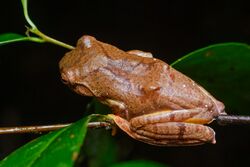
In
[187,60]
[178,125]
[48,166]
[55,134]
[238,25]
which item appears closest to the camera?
[48,166]

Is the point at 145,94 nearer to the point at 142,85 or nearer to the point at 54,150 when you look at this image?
the point at 142,85

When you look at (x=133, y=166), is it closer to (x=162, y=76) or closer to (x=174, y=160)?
(x=162, y=76)

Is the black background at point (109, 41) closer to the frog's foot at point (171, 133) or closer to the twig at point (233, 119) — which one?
the frog's foot at point (171, 133)

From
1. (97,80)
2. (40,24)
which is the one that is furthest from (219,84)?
(40,24)

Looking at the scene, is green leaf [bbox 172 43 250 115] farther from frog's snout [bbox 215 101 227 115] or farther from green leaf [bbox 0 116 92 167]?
green leaf [bbox 0 116 92 167]

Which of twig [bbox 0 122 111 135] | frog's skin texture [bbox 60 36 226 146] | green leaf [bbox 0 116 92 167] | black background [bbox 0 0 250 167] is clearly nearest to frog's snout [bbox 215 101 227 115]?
frog's skin texture [bbox 60 36 226 146]

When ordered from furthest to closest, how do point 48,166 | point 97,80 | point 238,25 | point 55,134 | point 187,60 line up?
point 238,25 < point 97,80 < point 187,60 < point 55,134 < point 48,166

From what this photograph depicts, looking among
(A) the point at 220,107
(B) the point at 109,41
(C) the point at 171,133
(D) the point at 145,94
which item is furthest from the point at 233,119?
(B) the point at 109,41
